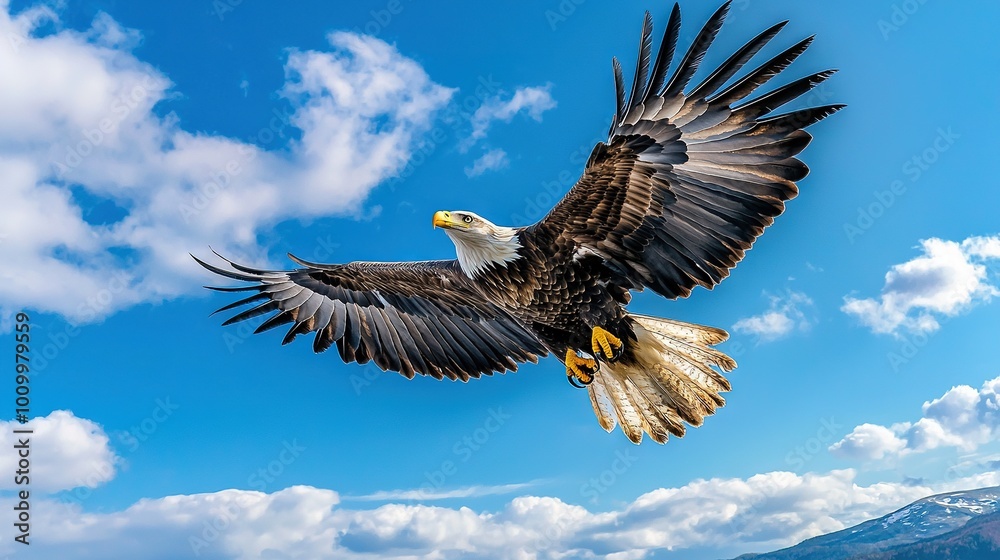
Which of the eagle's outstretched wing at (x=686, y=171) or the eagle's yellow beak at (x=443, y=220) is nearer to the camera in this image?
the eagle's outstretched wing at (x=686, y=171)

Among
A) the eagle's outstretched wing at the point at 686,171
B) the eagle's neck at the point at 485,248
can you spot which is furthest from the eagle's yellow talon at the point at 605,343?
the eagle's neck at the point at 485,248

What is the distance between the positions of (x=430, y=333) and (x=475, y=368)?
0.69 metres

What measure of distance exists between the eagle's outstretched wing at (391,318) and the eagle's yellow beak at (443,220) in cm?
117

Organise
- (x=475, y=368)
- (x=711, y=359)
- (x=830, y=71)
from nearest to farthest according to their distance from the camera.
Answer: (x=830, y=71) → (x=711, y=359) → (x=475, y=368)

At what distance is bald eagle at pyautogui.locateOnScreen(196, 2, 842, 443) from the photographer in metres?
6.42

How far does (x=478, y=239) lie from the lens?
7.66 meters

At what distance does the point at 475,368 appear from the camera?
30.5ft

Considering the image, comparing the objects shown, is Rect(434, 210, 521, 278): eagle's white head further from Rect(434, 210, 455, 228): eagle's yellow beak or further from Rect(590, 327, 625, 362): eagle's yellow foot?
Rect(590, 327, 625, 362): eagle's yellow foot

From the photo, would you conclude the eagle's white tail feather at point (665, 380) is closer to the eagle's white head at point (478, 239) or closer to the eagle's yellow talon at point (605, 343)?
the eagle's yellow talon at point (605, 343)

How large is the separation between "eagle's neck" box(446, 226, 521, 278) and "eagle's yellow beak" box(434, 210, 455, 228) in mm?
101

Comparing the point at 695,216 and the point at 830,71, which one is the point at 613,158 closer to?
the point at 695,216

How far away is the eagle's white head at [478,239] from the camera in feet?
24.7

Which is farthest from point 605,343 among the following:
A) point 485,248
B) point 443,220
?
point 443,220

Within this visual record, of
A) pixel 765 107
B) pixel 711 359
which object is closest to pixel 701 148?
pixel 765 107
